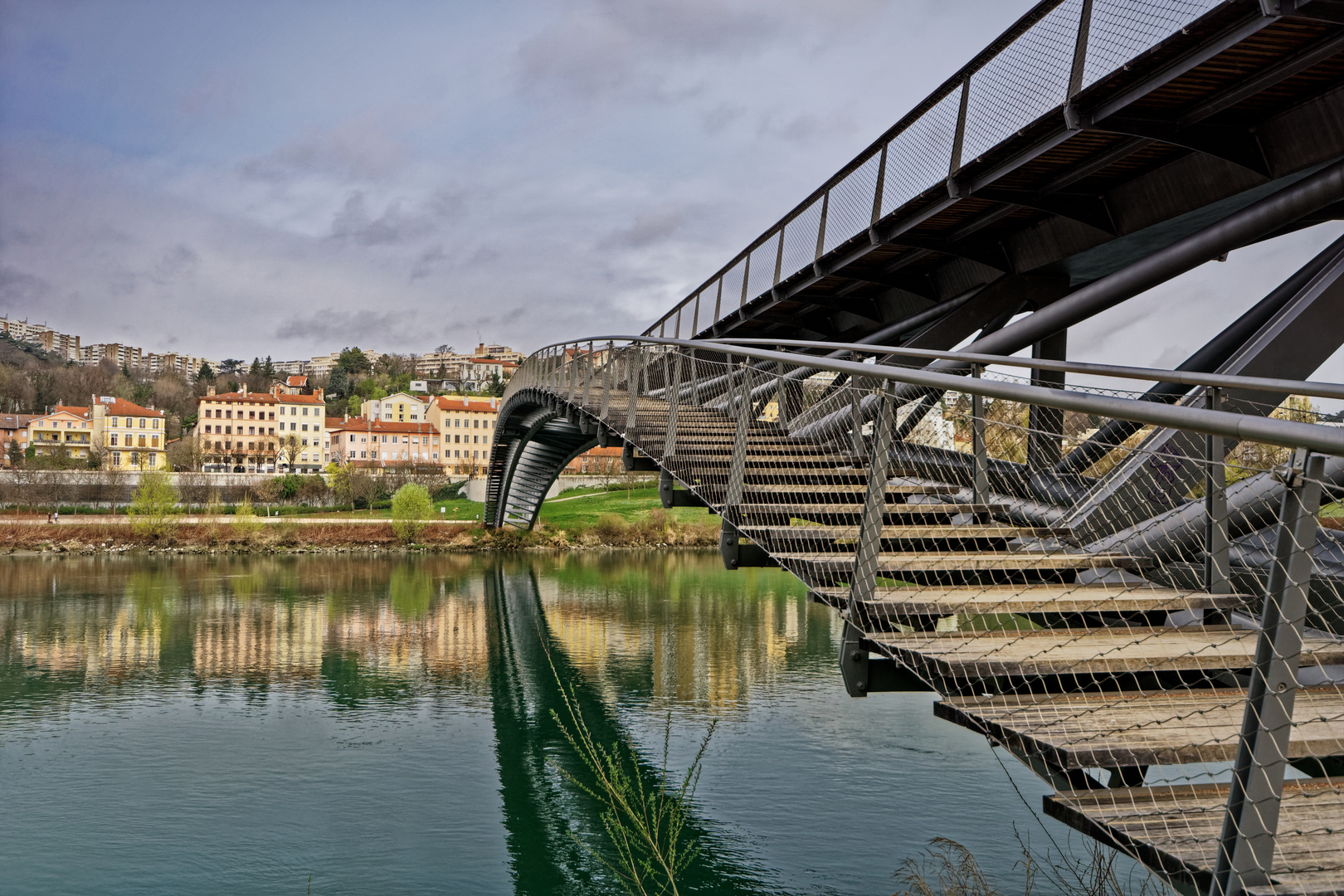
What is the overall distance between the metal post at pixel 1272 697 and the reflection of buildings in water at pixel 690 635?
14.4 metres

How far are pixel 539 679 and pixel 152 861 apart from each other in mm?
9890

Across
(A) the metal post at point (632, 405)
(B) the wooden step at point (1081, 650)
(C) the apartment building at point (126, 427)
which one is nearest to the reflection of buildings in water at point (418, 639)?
(A) the metal post at point (632, 405)

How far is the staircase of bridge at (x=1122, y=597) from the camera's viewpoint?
2541mm

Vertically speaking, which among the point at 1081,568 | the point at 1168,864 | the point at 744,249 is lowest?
the point at 1168,864

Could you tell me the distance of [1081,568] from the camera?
550 centimetres

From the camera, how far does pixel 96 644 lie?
22203 mm

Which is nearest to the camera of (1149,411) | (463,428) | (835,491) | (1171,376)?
(1149,411)

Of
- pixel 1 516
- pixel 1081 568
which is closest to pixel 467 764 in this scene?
pixel 1081 568

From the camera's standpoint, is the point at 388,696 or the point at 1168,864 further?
the point at 388,696

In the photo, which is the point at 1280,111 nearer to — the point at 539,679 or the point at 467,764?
the point at 467,764

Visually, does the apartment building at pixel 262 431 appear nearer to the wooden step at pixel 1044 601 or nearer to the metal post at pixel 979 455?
the metal post at pixel 979 455

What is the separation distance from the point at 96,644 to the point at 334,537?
91.3 ft

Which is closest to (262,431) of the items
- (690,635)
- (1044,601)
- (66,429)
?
(66,429)

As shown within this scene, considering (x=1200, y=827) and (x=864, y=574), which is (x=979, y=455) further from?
(x=1200, y=827)
